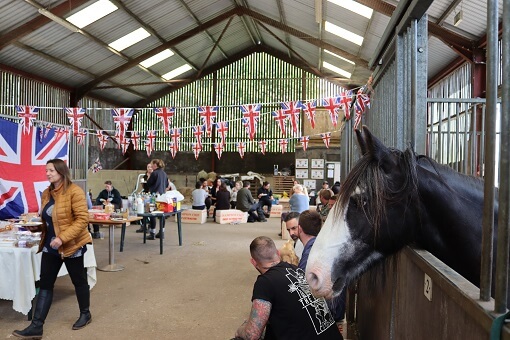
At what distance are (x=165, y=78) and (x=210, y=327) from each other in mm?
17315

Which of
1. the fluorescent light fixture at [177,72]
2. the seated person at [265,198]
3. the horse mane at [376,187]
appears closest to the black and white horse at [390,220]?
the horse mane at [376,187]

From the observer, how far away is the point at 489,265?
42.4 inches

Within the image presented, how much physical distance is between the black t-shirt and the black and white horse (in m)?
0.79

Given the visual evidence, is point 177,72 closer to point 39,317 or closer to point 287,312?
point 39,317

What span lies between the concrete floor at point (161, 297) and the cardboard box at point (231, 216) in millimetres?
3895

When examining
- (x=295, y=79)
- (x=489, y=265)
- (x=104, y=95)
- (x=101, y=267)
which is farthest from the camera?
(x=295, y=79)

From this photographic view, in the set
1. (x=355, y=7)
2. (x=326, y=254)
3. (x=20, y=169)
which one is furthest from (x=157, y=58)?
(x=326, y=254)

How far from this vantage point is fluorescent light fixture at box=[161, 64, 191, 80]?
20231 millimetres

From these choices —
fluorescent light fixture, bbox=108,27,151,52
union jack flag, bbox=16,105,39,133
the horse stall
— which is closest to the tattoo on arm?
the horse stall

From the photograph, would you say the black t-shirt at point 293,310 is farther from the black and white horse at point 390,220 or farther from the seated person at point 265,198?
the seated person at point 265,198

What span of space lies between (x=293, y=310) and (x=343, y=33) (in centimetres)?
1166

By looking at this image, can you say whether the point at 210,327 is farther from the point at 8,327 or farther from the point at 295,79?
the point at 295,79

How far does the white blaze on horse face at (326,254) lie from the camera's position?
158 centimetres

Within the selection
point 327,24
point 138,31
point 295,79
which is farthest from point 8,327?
point 295,79
